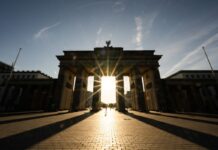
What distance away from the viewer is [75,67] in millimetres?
29328

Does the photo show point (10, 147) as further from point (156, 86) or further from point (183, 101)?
point (183, 101)

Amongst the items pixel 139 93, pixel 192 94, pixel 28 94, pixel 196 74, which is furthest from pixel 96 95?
pixel 196 74

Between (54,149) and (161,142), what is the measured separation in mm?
4846

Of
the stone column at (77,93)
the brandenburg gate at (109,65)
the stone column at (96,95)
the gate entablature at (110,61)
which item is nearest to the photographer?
the stone column at (77,93)

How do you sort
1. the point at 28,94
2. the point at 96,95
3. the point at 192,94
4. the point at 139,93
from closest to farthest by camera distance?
the point at 139,93, the point at 96,95, the point at 192,94, the point at 28,94

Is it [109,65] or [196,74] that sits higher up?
[196,74]

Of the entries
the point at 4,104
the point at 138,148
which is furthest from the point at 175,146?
the point at 4,104

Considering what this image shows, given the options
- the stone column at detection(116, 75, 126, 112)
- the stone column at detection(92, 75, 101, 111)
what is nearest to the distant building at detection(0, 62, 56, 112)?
the stone column at detection(92, 75, 101, 111)

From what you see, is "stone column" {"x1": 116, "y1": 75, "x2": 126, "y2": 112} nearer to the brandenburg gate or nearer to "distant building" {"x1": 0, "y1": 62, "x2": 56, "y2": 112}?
the brandenburg gate

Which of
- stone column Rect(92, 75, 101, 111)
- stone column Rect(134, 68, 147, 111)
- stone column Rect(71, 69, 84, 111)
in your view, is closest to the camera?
stone column Rect(134, 68, 147, 111)

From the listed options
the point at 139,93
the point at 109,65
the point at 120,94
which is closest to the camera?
the point at 139,93

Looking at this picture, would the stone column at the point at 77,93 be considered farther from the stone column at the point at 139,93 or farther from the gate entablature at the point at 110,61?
the stone column at the point at 139,93

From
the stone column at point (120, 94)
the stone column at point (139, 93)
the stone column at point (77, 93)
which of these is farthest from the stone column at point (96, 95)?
the stone column at point (139, 93)

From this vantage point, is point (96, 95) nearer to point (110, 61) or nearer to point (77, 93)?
point (77, 93)
